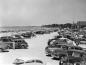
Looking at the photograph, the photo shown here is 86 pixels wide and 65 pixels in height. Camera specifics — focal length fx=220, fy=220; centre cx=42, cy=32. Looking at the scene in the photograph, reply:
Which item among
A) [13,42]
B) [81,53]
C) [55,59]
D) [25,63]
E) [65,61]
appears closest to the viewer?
[25,63]

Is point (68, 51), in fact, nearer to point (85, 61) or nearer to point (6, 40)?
point (85, 61)

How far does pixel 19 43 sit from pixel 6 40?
1557mm

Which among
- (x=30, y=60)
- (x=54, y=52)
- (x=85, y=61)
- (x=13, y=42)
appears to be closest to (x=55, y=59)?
(x=54, y=52)

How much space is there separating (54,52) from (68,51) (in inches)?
56.9

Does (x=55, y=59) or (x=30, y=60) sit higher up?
(x=30, y=60)

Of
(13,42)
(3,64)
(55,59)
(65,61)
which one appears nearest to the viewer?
(65,61)

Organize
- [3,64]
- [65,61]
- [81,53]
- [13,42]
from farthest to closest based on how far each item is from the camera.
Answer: [13,42] < [81,53] < [3,64] < [65,61]

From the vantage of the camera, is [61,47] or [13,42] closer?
[61,47]

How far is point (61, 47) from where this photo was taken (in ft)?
55.8

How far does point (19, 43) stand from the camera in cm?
2442

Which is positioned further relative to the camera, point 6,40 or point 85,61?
point 6,40

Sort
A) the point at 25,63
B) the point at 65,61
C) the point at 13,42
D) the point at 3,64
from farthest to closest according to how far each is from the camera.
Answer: the point at 13,42 < the point at 3,64 < the point at 65,61 < the point at 25,63

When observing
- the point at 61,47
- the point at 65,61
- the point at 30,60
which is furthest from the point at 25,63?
the point at 61,47

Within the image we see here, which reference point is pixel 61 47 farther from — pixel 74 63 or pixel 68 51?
pixel 74 63
